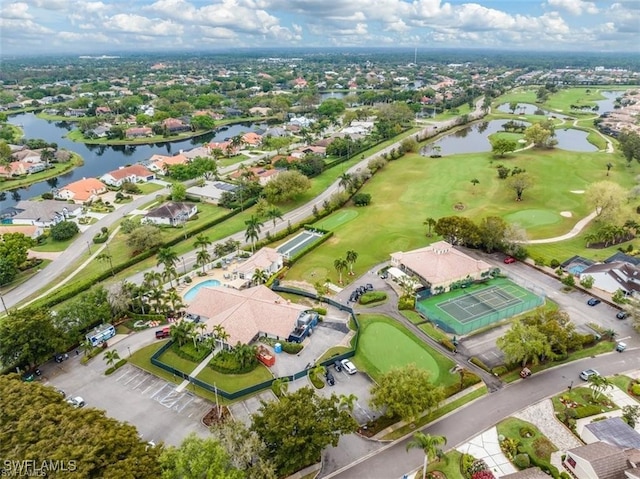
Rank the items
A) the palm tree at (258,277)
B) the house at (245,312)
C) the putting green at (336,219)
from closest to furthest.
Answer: the house at (245,312) → the palm tree at (258,277) → the putting green at (336,219)

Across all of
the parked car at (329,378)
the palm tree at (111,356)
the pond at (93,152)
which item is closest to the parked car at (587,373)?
the parked car at (329,378)

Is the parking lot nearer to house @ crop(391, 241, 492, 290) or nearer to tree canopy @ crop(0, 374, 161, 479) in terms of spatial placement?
tree canopy @ crop(0, 374, 161, 479)

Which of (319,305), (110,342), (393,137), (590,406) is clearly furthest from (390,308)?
(393,137)

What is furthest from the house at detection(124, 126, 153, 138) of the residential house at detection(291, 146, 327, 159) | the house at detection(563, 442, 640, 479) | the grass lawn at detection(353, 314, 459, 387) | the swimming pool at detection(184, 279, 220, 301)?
the house at detection(563, 442, 640, 479)

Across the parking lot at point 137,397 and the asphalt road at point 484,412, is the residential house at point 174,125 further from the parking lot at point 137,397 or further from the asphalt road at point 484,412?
the asphalt road at point 484,412

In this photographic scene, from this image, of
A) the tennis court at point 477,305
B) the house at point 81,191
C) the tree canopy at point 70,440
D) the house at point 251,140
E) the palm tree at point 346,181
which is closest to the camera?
the tree canopy at point 70,440

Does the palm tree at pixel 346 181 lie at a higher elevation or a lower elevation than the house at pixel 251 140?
higher

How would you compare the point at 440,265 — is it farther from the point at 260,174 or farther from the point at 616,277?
the point at 260,174

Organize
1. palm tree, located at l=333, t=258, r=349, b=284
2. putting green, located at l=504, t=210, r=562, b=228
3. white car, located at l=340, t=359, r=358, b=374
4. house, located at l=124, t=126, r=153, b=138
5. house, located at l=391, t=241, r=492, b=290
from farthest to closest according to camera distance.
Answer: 1. house, located at l=124, t=126, r=153, b=138
2. putting green, located at l=504, t=210, r=562, b=228
3. palm tree, located at l=333, t=258, r=349, b=284
4. house, located at l=391, t=241, r=492, b=290
5. white car, located at l=340, t=359, r=358, b=374
